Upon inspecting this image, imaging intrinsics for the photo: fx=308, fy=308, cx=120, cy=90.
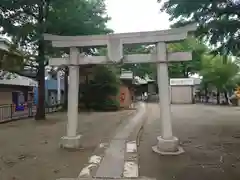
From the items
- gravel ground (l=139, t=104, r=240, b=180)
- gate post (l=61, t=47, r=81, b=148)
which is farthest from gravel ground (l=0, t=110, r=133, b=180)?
gravel ground (l=139, t=104, r=240, b=180)

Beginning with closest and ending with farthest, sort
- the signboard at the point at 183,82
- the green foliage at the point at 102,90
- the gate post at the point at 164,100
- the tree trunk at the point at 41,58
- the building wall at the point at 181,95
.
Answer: the gate post at the point at 164,100 → the tree trunk at the point at 41,58 → the green foliage at the point at 102,90 → the signboard at the point at 183,82 → the building wall at the point at 181,95

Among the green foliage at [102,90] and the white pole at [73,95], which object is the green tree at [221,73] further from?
the white pole at [73,95]

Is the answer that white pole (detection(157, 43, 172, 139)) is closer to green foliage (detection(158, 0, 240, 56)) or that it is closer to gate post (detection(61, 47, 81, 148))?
green foliage (detection(158, 0, 240, 56))

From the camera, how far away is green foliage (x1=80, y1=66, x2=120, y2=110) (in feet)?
80.9

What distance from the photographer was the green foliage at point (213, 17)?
996 centimetres

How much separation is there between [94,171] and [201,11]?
703cm

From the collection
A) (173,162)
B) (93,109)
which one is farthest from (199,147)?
(93,109)

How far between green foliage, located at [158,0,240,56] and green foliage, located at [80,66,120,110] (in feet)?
42.1

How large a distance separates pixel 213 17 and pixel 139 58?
3.88m

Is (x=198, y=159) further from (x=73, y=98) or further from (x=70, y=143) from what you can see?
(x=73, y=98)

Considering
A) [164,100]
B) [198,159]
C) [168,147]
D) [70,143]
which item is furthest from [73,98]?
[198,159]

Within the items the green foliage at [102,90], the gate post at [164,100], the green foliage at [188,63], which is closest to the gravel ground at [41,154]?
the gate post at [164,100]

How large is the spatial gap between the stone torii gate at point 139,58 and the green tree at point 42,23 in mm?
4676

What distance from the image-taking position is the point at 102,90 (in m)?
24.9
